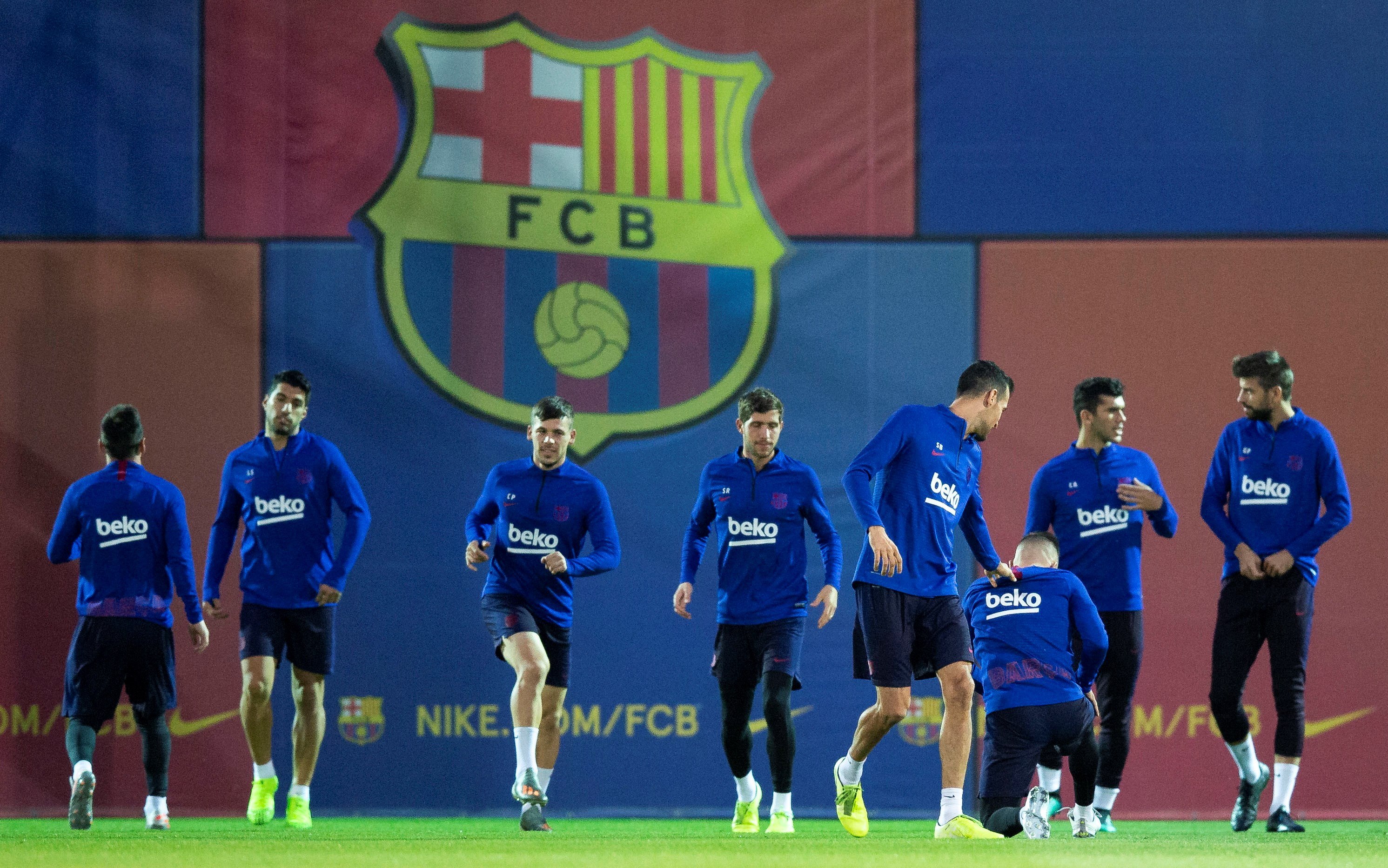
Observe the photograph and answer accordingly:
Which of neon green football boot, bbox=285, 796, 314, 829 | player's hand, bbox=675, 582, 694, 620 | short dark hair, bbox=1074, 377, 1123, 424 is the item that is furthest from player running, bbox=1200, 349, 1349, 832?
neon green football boot, bbox=285, 796, 314, 829

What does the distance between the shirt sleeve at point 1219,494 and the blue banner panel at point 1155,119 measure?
149cm

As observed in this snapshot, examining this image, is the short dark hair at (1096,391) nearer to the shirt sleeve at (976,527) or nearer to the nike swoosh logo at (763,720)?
the shirt sleeve at (976,527)

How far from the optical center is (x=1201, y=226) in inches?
274

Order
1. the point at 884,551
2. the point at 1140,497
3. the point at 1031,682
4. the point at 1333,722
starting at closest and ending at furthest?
the point at 884,551 < the point at 1031,682 < the point at 1140,497 < the point at 1333,722

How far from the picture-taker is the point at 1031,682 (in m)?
4.89

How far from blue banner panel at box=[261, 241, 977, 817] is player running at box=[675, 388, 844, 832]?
1.10m

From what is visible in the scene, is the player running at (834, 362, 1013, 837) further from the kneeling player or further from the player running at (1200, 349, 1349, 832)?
the player running at (1200, 349, 1349, 832)

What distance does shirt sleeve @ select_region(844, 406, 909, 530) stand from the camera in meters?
4.68

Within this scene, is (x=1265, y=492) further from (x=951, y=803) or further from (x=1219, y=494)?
(x=951, y=803)

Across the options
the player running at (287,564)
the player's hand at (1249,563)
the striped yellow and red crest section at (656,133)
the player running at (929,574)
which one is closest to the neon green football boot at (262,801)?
the player running at (287,564)

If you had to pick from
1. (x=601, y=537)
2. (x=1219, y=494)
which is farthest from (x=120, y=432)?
(x=1219, y=494)

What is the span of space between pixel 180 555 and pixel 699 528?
2.00 meters

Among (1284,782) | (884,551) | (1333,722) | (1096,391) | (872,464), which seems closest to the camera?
(884,551)

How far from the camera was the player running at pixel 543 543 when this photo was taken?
564 centimetres
